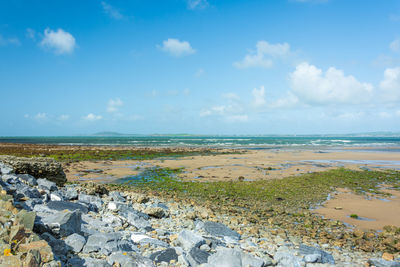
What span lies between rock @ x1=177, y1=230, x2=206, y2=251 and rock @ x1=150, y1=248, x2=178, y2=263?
484 mm

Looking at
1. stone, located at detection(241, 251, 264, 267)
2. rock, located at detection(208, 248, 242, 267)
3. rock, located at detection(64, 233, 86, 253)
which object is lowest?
stone, located at detection(241, 251, 264, 267)

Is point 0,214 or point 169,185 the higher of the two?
point 0,214

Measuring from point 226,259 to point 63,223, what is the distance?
11.9 ft

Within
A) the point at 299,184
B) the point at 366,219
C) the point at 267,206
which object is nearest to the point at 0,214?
the point at 267,206

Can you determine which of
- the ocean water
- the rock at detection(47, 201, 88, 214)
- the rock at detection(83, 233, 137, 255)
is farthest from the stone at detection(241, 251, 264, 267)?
the ocean water

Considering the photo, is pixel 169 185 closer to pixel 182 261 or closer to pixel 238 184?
pixel 238 184

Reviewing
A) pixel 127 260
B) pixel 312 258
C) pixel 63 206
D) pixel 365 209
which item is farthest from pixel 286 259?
pixel 365 209

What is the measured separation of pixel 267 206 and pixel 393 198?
24.3 feet

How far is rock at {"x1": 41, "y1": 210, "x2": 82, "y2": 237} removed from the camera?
5.39 metres

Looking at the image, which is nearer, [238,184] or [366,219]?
[366,219]

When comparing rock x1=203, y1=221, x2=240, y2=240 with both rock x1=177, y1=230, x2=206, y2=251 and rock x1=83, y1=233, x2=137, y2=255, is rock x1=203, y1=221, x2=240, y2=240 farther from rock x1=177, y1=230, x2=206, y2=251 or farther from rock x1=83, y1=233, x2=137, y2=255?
rock x1=83, y1=233, x2=137, y2=255

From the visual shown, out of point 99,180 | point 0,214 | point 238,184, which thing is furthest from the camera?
point 99,180

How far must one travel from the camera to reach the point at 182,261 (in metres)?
Answer: 5.32

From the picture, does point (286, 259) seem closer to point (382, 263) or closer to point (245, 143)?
point (382, 263)
